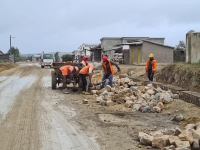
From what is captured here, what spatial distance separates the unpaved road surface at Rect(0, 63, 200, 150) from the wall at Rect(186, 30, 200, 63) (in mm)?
4773

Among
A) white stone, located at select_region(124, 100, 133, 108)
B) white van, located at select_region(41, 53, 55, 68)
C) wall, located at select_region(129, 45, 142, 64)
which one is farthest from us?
white van, located at select_region(41, 53, 55, 68)

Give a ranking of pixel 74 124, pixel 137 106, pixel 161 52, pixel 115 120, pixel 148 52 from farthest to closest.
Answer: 1. pixel 161 52
2. pixel 148 52
3. pixel 137 106
4. pixel 115 120
5. pixel 74 124

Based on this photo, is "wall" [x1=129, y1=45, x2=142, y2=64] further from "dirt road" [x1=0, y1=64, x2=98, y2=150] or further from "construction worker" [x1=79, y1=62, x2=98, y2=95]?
"dirt road" [x1=0, y1=64, x2=98, y2=150]

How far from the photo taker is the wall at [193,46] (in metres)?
14.5

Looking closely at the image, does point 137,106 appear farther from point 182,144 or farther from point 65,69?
point 65,69

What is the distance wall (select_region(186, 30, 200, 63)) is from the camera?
14.5m

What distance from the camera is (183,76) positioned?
43.7 feet

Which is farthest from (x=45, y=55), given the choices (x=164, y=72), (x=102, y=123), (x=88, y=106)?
(x=102, y=123)

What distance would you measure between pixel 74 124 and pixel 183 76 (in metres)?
6.68

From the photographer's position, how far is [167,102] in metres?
10.5

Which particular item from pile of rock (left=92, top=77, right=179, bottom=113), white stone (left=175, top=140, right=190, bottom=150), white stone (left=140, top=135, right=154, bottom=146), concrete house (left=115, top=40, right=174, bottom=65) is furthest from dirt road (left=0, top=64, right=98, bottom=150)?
concrete house (left=115, top=40, right=174, bottom=65)

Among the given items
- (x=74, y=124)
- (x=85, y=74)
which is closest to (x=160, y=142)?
(x=74, y=124)

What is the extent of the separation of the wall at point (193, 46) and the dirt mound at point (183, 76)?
804 millimetres

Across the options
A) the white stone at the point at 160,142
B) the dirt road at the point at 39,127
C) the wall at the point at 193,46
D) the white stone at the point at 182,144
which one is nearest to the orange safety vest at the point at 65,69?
the dirt road at the point at 39,127
